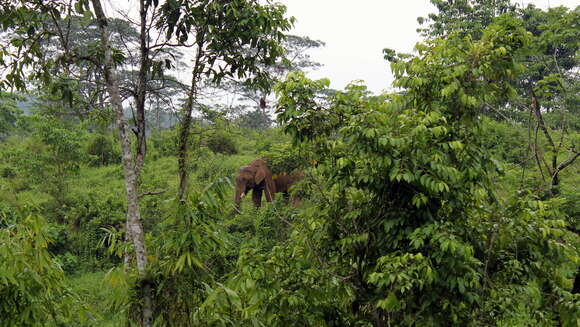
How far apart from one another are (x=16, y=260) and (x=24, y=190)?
12.7 m

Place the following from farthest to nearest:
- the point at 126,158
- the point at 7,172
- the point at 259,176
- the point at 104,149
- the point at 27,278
→ 1. the point at 104,149
2. the point at 7,172
3. the point at 259,176
4. the point at 126,158
5. the point at 27,278

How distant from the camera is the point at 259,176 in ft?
38.8

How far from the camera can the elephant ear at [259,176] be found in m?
11.8

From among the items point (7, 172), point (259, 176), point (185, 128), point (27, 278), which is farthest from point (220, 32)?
point (7, 172)

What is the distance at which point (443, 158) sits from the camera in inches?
127

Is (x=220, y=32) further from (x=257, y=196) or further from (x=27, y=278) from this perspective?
(x=257, y=196)

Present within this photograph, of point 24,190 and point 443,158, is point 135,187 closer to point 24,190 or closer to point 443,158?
point 443,158

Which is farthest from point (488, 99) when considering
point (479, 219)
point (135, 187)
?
point (135, 187)

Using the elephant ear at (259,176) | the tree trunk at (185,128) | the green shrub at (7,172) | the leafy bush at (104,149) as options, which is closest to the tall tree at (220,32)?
the tree trunk at (185,128)

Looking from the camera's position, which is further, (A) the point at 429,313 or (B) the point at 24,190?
(B) the point at 24,190

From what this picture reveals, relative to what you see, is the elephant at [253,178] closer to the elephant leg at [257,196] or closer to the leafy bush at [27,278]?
the elephant leg at [257,196]

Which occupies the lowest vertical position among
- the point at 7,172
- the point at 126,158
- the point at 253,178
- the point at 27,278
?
the point at 7,172

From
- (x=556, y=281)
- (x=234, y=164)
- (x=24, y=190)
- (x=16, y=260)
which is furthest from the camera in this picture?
(x=234, y=164)

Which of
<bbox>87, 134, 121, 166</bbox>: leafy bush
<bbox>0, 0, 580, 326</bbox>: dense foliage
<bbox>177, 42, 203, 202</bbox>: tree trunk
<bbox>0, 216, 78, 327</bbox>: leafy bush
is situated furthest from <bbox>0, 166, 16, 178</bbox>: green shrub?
<bbox>0, 216, 78, 327</bbox>: leafy bush
